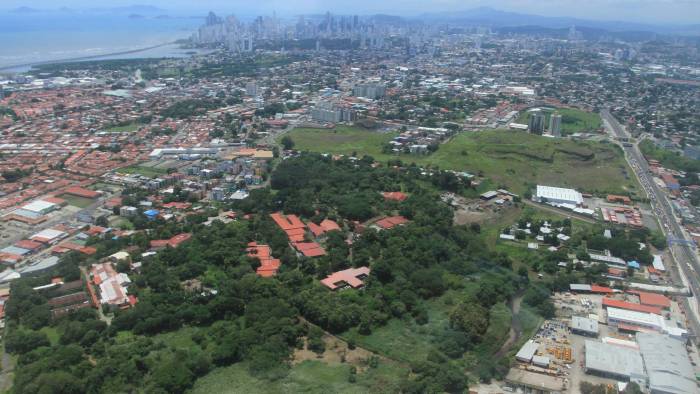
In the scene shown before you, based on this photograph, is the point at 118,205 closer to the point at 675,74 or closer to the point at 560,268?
the point at 560,268

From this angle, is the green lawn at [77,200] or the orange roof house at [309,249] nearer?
the orange roof house at [309,249]

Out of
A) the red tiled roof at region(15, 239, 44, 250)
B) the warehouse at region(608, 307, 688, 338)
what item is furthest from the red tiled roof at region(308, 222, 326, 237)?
the warehouse at region(608, 307, 688, 338)

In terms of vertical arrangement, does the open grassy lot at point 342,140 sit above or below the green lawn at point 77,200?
above

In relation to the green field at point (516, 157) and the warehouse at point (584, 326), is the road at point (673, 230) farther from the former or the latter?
the warehouse at point (584, 326)

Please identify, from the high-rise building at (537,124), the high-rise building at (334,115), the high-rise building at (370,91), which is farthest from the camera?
the high-rise building at (370,91)

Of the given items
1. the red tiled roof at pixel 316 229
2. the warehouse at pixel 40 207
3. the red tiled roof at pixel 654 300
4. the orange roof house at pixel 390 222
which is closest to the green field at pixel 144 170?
the warehouse at pixel 40 207

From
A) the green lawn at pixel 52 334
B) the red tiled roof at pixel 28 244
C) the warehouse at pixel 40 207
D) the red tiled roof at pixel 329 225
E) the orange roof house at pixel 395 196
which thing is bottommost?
the green lawn at pixel 52 334

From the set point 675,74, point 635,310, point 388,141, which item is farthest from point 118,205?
point 675,74
